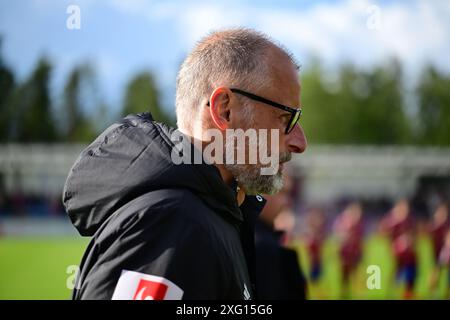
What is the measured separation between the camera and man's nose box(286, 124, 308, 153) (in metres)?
2.21

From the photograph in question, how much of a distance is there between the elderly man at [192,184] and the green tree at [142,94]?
5353cm

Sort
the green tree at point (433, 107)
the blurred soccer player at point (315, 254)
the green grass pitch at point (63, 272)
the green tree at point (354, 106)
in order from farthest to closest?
the green tree at point (354, 106) → the green tree at point (433, 107) → the blurred soccer player at point (315, 254) → the green grass pitch at point (63, 272)

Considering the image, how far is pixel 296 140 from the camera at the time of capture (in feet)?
7.27

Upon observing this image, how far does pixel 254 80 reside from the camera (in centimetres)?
207

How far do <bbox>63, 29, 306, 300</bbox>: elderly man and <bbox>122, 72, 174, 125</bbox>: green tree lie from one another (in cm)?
5353

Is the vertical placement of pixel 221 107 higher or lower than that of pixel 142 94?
higher

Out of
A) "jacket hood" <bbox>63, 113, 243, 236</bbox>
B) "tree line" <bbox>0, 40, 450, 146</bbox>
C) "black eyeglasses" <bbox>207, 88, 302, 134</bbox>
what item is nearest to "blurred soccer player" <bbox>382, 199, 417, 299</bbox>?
"black eyeglasses" <bbox>207, 88, 302, 134</bbox>

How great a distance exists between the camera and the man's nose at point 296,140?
2209 millimetres

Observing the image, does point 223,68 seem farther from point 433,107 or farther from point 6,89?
point 433,107

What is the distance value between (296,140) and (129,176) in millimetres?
667

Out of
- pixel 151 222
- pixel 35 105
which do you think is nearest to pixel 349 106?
pixel 35 105

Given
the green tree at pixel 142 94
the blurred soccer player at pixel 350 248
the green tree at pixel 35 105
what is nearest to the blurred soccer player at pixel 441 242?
the blurred soccer player at pixel 350 248

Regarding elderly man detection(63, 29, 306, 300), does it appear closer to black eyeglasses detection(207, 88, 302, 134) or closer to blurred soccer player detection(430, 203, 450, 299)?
black eyeglasses detection(207, 88, 302, 134)

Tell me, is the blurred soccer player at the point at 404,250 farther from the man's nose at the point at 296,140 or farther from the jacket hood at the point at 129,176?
the jacket hood at the point at 129,176
